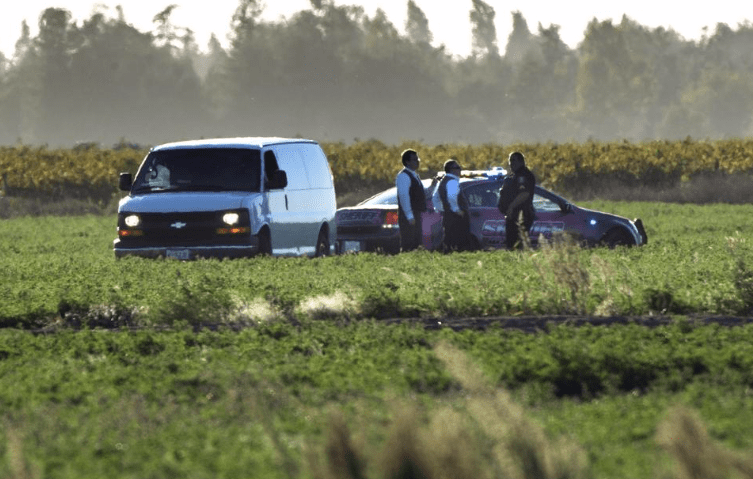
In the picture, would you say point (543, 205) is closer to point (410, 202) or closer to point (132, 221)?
point (410, 202)

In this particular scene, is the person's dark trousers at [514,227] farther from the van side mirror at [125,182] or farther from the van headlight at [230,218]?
the van side mirror at [125,182]

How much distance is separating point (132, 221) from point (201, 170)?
114 cm

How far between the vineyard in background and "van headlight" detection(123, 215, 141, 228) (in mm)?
28518

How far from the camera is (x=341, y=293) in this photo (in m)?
14.9

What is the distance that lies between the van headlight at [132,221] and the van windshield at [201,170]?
0.60 meters

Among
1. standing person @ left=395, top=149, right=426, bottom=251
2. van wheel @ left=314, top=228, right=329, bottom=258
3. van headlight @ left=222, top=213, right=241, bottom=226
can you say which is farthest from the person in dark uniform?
van headlight @ left=222, top=213, right=241, bottom=226

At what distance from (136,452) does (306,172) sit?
617 inches

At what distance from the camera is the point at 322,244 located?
2339 centimetres

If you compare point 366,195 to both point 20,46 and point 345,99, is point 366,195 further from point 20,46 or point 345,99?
point 20,46

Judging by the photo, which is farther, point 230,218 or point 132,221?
point 132,221

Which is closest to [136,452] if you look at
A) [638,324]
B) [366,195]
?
[638,324]

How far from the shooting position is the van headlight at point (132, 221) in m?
21.4

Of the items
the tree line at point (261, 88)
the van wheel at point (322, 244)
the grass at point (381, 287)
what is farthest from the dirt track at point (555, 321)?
the tree line at point (261, 88)

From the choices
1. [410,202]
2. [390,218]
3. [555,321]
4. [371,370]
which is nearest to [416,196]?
[410,202]
